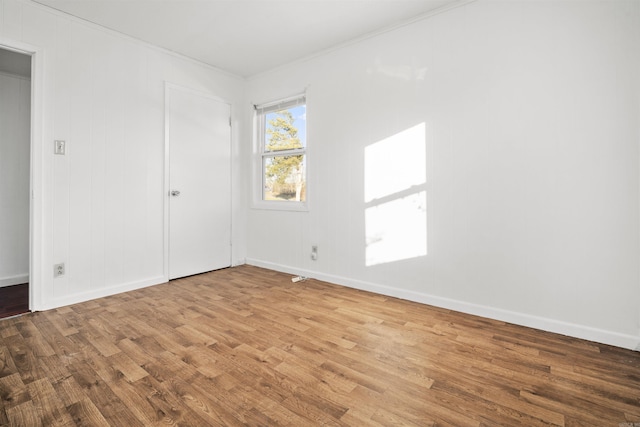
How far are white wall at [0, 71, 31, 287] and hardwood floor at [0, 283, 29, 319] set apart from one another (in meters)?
Result: 0.27

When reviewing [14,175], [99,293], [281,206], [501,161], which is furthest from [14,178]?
[501,161]

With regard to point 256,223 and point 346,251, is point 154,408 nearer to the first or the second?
point 346,251

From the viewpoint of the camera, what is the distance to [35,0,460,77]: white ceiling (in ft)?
8.72

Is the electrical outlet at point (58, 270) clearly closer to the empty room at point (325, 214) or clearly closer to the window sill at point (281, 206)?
the empty room at point (325, 214)

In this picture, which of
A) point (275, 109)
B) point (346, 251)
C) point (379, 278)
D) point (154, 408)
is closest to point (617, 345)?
point (379, 278)

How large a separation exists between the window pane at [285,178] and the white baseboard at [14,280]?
9.88 ft

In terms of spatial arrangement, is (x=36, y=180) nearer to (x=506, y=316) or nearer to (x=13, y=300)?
(x=13, y=300)

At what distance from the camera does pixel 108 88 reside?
3100mm

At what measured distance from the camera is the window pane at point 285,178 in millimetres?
3900

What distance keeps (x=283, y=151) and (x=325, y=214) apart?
43.4 inches

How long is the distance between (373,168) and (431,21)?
1.39 meters

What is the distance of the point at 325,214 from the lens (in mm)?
3580

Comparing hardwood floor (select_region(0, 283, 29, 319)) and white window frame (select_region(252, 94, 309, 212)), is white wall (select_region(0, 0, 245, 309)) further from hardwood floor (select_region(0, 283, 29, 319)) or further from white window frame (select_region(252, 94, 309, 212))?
white window frame (select_region(252, 94, 309, 212))

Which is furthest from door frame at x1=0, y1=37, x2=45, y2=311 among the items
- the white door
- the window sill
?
the window sill
